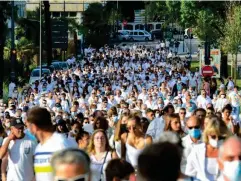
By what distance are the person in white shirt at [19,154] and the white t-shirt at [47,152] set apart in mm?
1680

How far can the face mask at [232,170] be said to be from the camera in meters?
6.61

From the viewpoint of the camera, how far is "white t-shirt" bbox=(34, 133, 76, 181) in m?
9.26

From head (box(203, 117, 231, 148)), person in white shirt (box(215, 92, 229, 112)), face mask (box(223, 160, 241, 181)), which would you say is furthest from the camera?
person in white shirt (box(215, 92, 229, 112))

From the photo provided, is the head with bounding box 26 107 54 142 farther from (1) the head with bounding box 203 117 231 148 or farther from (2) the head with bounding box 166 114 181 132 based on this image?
(2) the head with bounding box 166 114 181 132

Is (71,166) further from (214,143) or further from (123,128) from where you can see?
(123,128)

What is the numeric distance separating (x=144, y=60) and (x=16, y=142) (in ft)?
163

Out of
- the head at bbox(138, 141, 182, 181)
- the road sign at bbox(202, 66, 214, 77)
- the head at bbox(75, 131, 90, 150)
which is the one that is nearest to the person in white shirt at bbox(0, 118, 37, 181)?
the head at bbox(75, 131, 90, 150)

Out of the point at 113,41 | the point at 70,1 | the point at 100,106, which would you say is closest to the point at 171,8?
Result: the point at 100,106

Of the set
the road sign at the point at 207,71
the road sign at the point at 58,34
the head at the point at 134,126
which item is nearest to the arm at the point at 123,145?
the head at the point at 134,126

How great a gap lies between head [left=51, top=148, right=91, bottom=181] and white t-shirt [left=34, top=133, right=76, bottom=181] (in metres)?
2.82

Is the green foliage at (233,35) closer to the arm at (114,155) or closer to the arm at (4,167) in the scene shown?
the arm at (4,167)

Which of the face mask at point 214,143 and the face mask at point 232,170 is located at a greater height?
the face mask at point 232,170

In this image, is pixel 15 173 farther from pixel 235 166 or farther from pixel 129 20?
pixel 129 20

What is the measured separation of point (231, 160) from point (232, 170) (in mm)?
90
